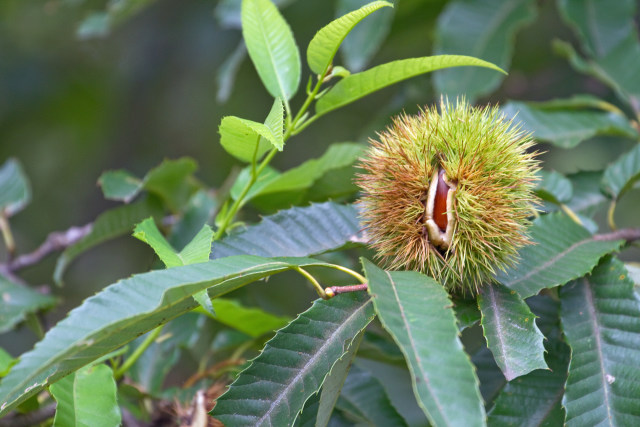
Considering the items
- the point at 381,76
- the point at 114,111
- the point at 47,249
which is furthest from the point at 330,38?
the point at 114,111

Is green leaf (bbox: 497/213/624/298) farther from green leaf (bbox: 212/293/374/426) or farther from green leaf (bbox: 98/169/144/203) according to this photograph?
green leaf (bbox: 98/169/144/203)

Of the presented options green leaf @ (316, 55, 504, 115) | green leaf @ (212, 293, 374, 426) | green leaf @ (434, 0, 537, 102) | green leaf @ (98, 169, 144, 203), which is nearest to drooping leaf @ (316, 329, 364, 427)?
green leaf @ (212, 293, 374, 426)

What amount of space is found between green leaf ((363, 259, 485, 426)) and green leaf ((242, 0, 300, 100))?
1.49 ft

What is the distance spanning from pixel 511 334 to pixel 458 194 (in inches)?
8.7

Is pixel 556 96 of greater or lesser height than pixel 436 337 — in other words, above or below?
below

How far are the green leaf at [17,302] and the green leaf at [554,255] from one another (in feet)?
3.82

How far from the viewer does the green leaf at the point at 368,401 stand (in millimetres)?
1199

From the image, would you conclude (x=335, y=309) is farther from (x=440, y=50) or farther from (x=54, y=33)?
(x=54, y=33)

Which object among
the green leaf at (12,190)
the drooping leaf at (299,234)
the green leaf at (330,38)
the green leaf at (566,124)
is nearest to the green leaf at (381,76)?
the green leaf at (330,38)

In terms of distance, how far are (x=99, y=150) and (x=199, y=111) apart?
63cm

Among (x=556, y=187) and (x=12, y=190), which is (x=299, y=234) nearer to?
(x=556, y=187)

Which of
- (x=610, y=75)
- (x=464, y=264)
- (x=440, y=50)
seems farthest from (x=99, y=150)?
(x=464, y=264)

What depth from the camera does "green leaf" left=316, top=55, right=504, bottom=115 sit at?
0.93 meters

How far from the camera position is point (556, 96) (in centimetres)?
242
